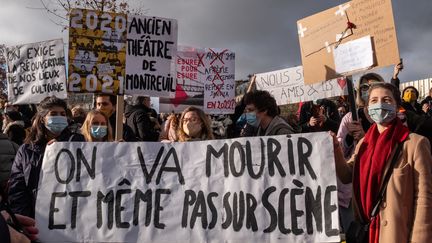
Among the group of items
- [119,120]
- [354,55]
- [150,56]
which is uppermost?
[150,56]

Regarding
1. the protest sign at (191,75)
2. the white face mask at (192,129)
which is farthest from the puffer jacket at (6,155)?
the protest sign at (191,75)

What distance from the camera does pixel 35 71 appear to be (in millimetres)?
6332

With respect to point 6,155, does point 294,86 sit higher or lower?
higher

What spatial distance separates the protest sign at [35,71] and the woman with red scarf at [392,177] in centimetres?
391

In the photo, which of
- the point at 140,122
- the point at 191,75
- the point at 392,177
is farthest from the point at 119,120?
the point at 191,75

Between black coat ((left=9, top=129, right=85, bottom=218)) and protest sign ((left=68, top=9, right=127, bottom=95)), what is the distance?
1309 millimetres

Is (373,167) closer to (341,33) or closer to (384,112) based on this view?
(384,112)

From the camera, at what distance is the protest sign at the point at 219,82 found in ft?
26.1

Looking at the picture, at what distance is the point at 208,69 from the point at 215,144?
4765 mm

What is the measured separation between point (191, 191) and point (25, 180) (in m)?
1.23

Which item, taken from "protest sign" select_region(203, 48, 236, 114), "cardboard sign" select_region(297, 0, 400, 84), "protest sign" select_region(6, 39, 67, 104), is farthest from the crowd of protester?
"protest sign" select_region(203, 48, 236, 114)

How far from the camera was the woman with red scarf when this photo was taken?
9.32 feet

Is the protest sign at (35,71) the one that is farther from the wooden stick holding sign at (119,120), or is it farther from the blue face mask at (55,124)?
the blue face mask at (55,124)

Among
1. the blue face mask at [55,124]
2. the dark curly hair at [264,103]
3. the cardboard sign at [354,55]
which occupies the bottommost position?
the blue face mask at [55,124]
